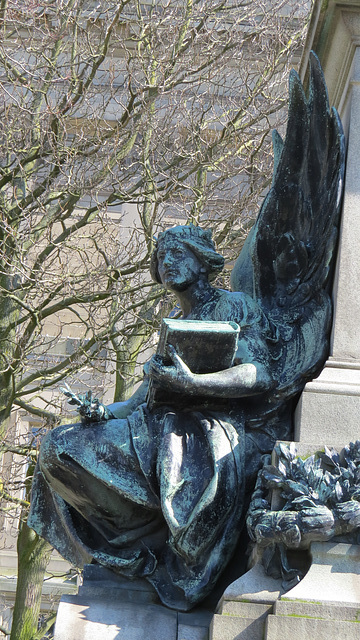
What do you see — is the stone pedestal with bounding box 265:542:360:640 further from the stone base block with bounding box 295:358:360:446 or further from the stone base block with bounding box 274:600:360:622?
the stone base block with bounding box 295:358:360:446

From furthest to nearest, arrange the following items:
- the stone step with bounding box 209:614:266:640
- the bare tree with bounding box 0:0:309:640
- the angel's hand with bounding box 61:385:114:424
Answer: the bare tree with bounding box 0:0:309:640 → the angel's hand with bounding box 61:385:114:424 → the stone step with bounding box 209:614:266:640

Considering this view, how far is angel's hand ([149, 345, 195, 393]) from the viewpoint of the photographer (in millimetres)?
4734

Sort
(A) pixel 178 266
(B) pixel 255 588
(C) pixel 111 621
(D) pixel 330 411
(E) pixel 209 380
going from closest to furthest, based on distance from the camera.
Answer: (B) pixel 255 588 < (C) pixel 111 621 < (D) pixel 330 411 < (E) pixel 209 380 < (A) pixel 178 266

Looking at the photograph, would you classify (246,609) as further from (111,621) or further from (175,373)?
(175,373)

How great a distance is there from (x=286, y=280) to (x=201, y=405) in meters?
0.80

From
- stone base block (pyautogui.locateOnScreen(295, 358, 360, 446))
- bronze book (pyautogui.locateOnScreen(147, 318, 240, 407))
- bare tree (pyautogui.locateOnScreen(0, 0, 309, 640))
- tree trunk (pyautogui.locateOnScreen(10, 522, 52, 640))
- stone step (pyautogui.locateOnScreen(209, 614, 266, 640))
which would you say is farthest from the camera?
bare tree (pyautogui.locateOnScreen(0, 0, 309, 640))

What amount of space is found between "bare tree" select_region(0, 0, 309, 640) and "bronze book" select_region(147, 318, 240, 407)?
200 inches

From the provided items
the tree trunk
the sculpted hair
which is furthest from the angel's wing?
the tree trunk

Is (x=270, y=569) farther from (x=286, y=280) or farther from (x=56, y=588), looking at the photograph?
(x=56, y=588)

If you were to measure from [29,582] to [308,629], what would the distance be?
7202 mm

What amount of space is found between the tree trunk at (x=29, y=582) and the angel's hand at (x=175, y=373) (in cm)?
619

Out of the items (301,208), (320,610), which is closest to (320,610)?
(320,610)

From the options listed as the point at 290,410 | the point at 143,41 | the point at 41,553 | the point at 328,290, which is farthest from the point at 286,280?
the point at 143,41

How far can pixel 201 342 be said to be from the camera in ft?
15.6
